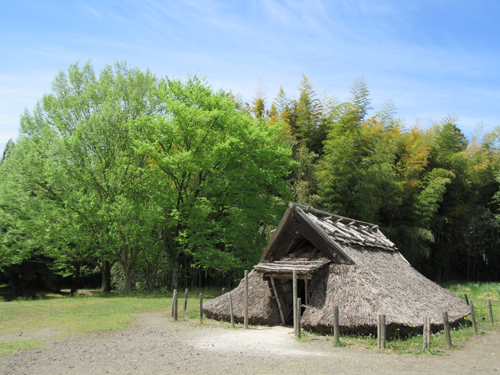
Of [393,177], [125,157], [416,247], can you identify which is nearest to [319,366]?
[125,157]

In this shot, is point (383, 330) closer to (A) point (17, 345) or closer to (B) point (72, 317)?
(A) point (17, 345)

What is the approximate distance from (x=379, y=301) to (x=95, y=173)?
55.8 ft

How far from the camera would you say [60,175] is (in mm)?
19203

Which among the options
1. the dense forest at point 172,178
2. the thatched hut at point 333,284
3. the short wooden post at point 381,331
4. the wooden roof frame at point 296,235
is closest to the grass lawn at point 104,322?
the short wooden post at point 381,331

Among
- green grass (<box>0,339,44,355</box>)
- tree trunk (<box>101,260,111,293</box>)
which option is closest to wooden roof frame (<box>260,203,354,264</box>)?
green grass (<box>0,339,44,355</box>)

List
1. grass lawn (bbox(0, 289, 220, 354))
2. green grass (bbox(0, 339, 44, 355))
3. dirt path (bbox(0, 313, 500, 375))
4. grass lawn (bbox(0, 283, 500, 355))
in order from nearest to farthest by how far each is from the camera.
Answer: dirt path (bbox(0, 313, 500, 375))
green grass (bbox(0, 339, 44, 355))
grass lawn (bbox(0, 283, 500, 355))
grass lawn (bbox(0, 289, 220, 354))

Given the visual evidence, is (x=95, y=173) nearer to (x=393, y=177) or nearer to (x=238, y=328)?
(x=238, y=328)

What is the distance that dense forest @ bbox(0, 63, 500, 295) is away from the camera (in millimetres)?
19453

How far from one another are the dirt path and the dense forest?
10.6 metres

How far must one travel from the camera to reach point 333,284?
9.84 metres

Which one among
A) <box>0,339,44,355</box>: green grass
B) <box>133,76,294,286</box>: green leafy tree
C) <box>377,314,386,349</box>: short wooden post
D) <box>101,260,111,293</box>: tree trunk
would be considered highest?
<box>133,76,294,286</box>: green leafy tree

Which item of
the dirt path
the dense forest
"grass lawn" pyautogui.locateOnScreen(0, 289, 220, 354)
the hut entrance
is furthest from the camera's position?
the dense forest

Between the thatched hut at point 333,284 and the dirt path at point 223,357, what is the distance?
100cm

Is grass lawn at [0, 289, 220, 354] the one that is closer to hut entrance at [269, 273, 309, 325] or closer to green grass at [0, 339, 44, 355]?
green grass at [0, 339, 44, 355]
